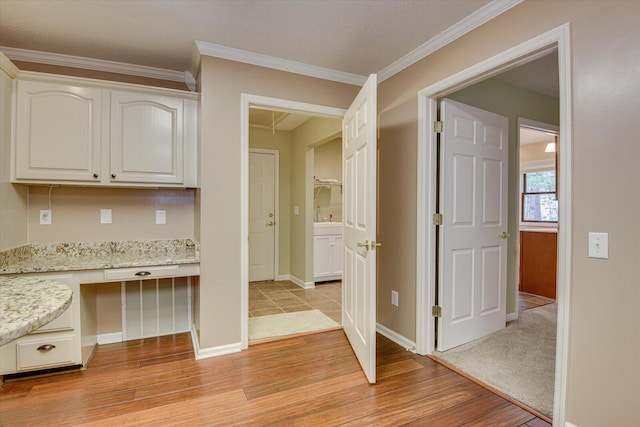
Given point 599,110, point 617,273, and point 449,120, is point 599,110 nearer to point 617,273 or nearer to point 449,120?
point 617,273

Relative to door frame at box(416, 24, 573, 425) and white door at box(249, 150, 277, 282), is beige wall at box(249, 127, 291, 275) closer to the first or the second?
white door at box(249, 150, 277, 282)

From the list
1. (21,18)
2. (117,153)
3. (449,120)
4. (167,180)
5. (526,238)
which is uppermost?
(21,18)

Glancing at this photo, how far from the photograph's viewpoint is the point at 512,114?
3.32 meters

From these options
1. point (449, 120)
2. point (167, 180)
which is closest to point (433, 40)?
point (449, 120)

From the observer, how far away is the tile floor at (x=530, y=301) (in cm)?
394

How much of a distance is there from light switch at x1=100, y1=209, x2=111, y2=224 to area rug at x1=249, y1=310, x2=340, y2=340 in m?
1.61

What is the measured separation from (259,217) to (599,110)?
4.33 m

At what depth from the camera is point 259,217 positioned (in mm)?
5164

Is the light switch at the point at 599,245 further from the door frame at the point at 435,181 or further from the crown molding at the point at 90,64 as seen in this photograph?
the crown molding at the point at 90,64

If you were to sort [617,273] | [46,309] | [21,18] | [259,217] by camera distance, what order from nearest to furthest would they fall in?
[46,309] < [617,273] < [21,18] < [259,217]

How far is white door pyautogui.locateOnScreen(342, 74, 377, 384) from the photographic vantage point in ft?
7.15

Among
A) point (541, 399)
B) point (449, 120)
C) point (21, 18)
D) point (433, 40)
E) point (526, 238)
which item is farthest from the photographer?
point (526, 238)

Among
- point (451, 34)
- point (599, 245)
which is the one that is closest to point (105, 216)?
point (451, 34)

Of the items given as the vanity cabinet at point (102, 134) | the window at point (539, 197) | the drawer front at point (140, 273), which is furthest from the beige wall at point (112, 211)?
the window at point (539, 197)
